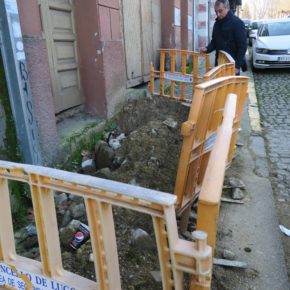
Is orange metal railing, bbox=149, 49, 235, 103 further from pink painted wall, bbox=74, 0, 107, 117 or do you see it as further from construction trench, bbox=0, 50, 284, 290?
pink painted wall, bbox=74, 0, 107, 117

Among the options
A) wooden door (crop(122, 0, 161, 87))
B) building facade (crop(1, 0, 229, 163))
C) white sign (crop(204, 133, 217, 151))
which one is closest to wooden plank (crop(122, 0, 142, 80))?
wooden door (crop(122, 0, 161, 87))

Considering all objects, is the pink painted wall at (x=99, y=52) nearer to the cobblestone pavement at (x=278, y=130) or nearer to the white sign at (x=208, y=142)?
the white sign at (x=208, y=142)

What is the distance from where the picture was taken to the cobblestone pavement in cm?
350

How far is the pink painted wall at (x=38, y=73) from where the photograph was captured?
3336 mm

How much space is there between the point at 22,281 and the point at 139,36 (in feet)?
21.2

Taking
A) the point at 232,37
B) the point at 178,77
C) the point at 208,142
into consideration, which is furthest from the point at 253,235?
the point at 178,77

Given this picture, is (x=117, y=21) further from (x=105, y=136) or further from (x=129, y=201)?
(x=129, y=201)

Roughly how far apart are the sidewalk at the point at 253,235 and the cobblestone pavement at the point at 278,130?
0.09 metres

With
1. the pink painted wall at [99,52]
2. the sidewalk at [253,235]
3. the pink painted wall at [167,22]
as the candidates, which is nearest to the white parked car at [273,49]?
the pink painted wall at [167,22]

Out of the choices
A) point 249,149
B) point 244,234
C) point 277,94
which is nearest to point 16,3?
point 244,234

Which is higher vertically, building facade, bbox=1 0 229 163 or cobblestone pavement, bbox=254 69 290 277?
building facade, bbox=1 0 229 163

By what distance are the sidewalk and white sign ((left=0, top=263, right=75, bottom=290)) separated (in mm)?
1130

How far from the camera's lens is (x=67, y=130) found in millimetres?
4453

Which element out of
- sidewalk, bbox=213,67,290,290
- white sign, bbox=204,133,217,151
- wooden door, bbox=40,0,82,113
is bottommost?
sidewalk, bbox=213,67,290,290
